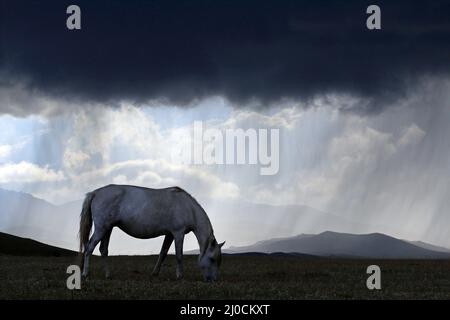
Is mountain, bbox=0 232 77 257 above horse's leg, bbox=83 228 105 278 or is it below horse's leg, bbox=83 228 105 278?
below

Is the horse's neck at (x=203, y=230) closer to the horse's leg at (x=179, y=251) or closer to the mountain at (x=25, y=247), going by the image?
the horse's leg at (x=179, y=251)

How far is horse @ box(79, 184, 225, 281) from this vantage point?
23562 mm

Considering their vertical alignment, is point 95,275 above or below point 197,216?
below

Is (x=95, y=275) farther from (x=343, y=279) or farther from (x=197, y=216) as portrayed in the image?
(x=343, y=279)

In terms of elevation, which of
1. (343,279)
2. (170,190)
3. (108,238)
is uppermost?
(170,190)

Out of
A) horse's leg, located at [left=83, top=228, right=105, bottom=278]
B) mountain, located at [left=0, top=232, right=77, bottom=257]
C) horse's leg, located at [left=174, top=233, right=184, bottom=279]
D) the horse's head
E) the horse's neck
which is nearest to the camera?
the horse's head

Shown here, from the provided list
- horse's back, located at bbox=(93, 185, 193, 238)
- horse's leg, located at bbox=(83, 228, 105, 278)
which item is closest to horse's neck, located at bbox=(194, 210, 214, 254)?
horse's back, located at bbox=(93, 185, 193, 238)

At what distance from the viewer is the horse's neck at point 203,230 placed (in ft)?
76.7

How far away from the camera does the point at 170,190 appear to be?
24.4 metres

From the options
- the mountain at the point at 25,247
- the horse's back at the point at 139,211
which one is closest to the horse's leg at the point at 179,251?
the horse's back at the point at 139,211

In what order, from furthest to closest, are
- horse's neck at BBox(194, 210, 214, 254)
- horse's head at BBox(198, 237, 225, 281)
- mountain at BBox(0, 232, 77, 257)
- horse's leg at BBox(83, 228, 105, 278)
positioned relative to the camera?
mountain at BBox(0, 232, 77, 257) → horse's neck at BBox(194, 210, 214, 254) → horse's leg at BBox(83, 228, 105, 278) → horse's head at BBox(198, 237, 225, 281)

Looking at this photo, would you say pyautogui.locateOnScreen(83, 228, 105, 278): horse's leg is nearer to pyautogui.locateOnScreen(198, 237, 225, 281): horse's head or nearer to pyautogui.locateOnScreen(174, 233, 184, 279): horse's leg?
pyautogui.locateOnScreen(174, 233, 184, 279): horse's leg
